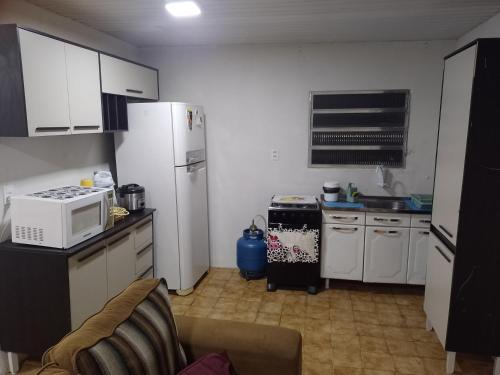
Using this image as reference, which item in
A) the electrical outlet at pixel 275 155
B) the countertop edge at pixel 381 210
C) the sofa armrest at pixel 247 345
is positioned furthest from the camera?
the electrical outlet at pixel 275 155

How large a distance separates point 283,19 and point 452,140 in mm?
1550

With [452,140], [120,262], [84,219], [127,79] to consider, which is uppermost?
[127,79]

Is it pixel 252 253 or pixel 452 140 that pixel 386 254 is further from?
pixel 452 140

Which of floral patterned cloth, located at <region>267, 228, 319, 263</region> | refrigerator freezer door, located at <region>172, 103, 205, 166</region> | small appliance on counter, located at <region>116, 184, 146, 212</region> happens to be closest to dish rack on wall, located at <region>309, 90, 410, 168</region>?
floral patterned cloth, located at <region>267, 228, 319, 263</region>

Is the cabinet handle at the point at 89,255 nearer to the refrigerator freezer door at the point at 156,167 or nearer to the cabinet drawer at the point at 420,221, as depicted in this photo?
the refrigerator freezer door at the point at 156,167

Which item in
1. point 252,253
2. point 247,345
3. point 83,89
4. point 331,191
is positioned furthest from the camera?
point 252,253

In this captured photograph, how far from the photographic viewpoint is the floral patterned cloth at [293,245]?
11.6 ft

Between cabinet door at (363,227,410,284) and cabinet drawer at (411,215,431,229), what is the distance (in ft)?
0.28

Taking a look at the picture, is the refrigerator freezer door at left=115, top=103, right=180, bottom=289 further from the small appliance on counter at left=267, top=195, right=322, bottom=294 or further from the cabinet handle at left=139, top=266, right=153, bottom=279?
the small appliance on counter at left=267, top=195, right=322, bottom=294

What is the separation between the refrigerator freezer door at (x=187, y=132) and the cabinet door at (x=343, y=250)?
1.43 meters

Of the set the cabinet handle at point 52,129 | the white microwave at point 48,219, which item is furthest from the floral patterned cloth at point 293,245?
the cabinet handle at point 52,129

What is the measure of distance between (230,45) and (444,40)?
81.9 inches

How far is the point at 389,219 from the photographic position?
136 inches

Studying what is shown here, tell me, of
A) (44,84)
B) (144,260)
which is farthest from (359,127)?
(44,84)
